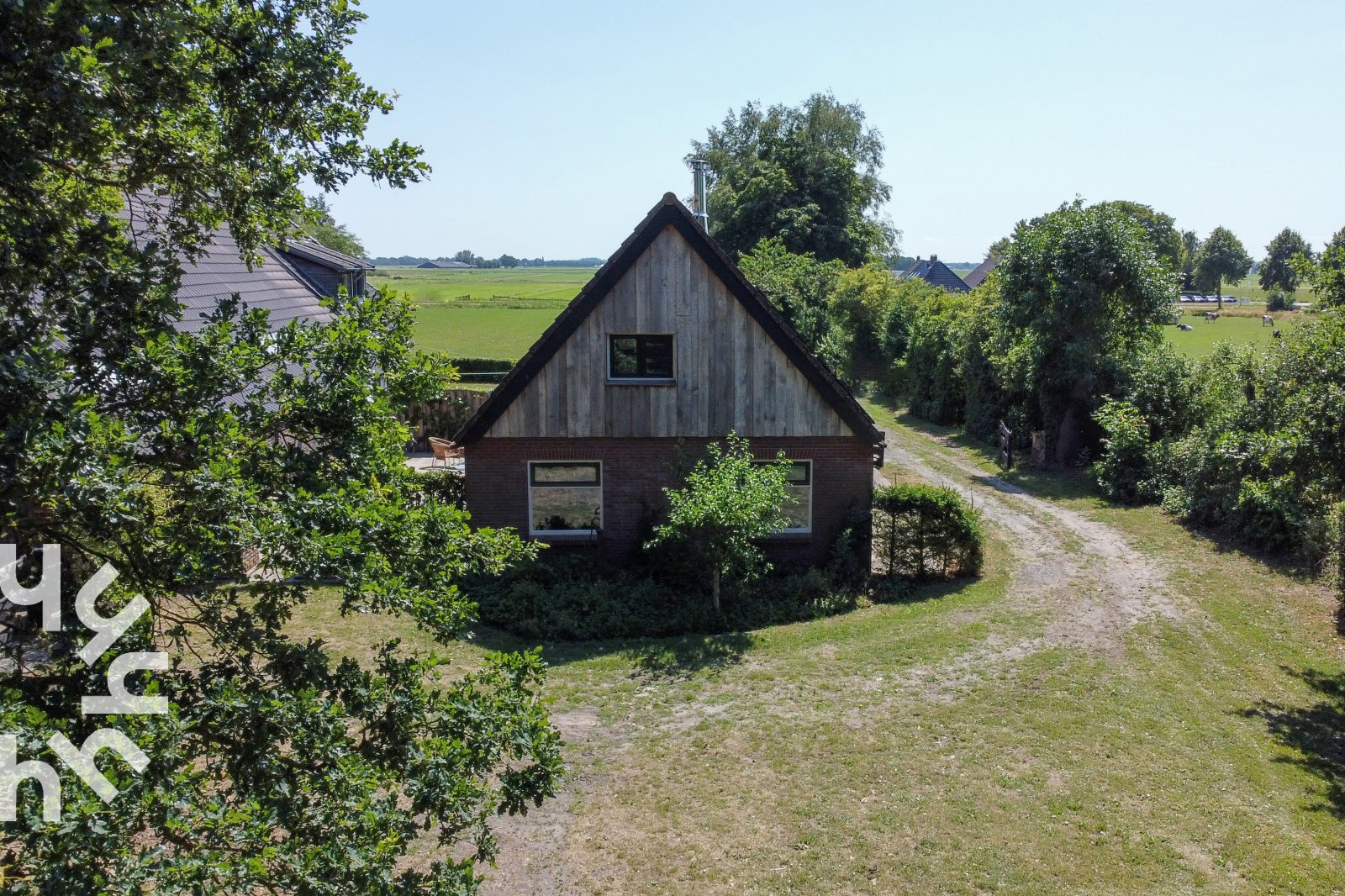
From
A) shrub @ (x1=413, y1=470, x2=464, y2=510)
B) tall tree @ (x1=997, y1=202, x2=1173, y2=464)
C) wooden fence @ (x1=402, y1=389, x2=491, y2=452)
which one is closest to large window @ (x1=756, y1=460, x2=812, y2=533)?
shrub @ (x1=413, y1=470, x2=464, y2=510)

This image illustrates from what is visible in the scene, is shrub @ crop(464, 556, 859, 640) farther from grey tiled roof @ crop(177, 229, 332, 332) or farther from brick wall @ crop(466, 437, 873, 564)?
grey tiled roof @ crop(177, 229, 332, 332)

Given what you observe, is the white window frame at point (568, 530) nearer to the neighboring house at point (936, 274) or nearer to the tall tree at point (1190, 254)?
the neighboring house at point (936, 274)

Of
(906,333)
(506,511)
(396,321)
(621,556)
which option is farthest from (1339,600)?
(906,333)

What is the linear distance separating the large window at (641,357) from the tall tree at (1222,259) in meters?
113

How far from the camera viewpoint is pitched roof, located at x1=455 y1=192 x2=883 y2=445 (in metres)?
16.6

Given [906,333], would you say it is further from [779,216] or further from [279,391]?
[279,391]

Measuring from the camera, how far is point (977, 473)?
90.2ft

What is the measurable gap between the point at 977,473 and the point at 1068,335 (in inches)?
183

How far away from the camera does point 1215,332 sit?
67125 mm

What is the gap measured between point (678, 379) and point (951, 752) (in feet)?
28.3

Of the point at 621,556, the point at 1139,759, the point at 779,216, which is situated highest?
the point at 779,216

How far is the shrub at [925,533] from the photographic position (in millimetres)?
17281

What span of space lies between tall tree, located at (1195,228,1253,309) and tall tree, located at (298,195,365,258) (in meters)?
96.6

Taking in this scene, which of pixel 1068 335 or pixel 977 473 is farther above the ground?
pixel 1068 335
